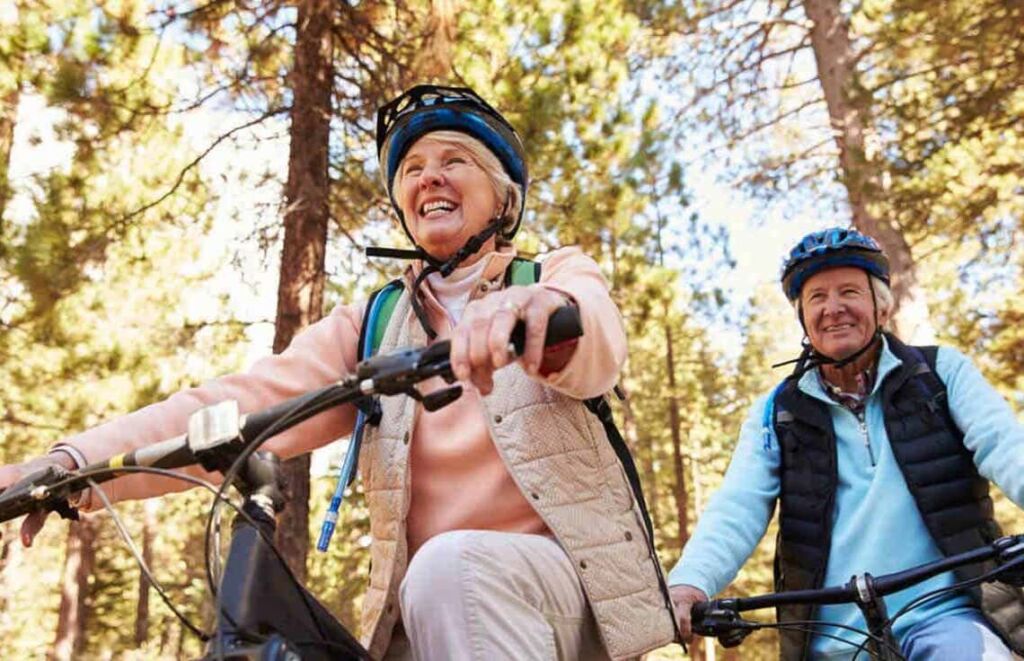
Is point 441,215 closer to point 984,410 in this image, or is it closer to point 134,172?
point 984,410

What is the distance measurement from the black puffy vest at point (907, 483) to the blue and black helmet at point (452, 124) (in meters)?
1.67

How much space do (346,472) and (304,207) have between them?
556cm

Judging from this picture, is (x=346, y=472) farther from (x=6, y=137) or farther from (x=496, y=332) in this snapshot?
(x=6, y=137)

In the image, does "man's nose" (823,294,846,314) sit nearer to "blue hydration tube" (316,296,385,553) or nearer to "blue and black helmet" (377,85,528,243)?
"blue and black helmet" (377,85,528,243)

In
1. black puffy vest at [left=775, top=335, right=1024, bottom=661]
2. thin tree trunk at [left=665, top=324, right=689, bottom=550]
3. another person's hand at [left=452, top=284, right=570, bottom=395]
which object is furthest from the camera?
thin tree trunk at [left=665, top=324, right=689, bottom=550]

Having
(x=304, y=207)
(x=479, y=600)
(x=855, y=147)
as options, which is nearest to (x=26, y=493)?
(x=479, y=600)

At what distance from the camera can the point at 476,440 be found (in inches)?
98.0

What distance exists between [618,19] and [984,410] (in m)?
7.48

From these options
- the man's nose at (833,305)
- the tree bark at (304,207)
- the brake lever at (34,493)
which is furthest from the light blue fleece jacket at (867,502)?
the tree bark at (304,207)

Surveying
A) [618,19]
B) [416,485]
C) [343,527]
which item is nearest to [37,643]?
[343,527]

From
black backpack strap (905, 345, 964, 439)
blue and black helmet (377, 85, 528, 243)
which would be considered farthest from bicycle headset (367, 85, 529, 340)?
black backpack strap (905, 345, 964, 439)

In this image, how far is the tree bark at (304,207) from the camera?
7.12 meters

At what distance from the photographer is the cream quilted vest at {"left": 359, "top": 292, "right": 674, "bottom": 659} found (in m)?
2.26

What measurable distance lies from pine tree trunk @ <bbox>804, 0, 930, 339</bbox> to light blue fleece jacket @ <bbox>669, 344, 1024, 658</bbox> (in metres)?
6.51
